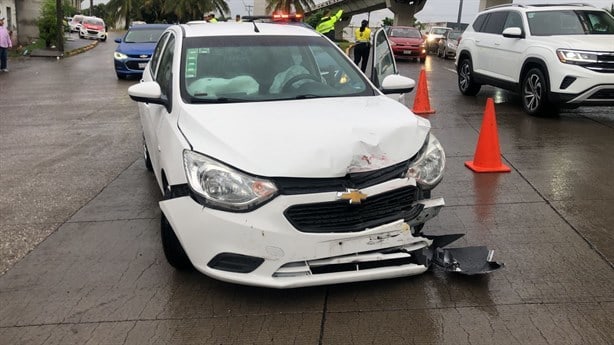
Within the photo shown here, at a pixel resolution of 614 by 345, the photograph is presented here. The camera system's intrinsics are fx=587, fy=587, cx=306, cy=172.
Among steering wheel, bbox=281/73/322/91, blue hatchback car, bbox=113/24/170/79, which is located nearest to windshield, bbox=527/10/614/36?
steering wheel, bbox=281/73/322/91

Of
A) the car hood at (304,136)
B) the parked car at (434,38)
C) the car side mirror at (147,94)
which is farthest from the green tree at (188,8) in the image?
the car hood at (304,136)

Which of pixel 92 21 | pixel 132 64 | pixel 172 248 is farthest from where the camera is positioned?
pixel 92 21

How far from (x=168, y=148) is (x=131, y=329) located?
1276 millimetres

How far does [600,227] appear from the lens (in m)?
5.00

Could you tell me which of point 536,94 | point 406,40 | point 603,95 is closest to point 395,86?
point 603,95

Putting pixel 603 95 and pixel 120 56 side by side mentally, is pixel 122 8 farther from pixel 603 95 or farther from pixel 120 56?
pixel 603 95

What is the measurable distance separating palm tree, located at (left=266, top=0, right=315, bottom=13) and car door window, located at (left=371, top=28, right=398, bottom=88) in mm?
42858

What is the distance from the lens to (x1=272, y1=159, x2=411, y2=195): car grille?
3475 mm

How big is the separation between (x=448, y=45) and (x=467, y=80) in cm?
1680

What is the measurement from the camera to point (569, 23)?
10.1 meters

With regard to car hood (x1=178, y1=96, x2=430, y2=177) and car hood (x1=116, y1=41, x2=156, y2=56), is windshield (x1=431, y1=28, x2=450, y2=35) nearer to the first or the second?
car hood (x1=116, y1=41, x2=156, y2=56)

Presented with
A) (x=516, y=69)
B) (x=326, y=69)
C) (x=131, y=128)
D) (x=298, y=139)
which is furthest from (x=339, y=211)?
(x=516, y=69)

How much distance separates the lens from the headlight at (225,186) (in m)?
3.46

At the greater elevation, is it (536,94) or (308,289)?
(536,94)
